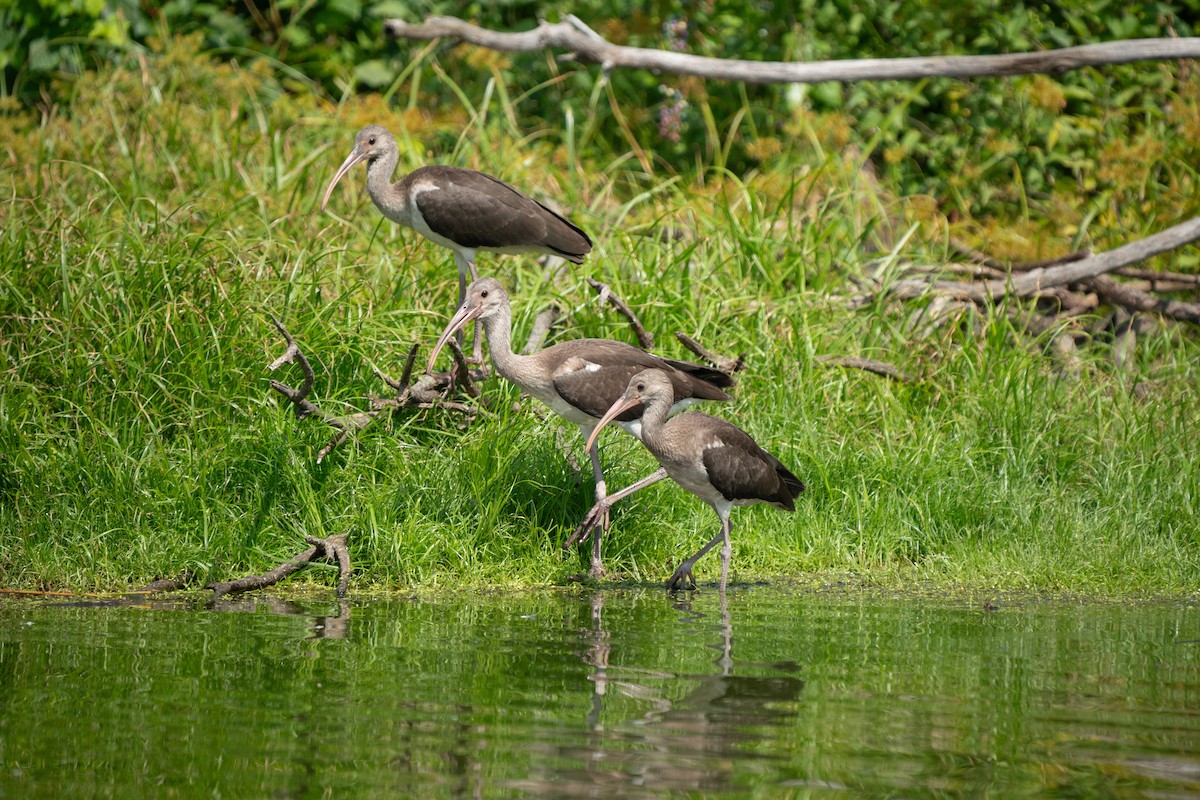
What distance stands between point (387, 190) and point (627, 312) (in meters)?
1.76

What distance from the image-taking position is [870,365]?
330 inches

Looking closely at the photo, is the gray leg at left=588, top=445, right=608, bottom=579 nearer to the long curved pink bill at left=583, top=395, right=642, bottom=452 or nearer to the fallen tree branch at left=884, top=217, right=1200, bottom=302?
the long curved pink bill at left=583, top=395, right=642, bottom=452

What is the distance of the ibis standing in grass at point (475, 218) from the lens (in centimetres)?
786

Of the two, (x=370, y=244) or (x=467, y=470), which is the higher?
(x=370, y=244)

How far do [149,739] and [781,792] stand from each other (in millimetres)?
1767

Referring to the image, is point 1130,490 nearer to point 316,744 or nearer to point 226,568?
point 226,568

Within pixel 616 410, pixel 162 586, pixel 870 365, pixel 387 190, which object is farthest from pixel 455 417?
pixel 870 365

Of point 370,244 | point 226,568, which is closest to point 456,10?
point 370,244

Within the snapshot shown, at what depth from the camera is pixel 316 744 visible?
3.86 meters

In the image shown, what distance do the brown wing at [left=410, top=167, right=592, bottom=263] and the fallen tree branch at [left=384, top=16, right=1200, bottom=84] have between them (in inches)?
83.1

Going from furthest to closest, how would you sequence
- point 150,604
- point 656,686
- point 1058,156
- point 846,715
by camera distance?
1. point 1058,156
2. point 150,604
3. point 656,686
4. point 846,715

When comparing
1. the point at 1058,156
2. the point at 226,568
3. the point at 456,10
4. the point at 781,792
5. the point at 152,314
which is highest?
the point at 456,10

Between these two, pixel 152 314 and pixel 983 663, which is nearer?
pixel 983 663

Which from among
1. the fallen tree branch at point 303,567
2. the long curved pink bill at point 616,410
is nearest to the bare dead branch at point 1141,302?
the long curved pink bill at point 616,410
